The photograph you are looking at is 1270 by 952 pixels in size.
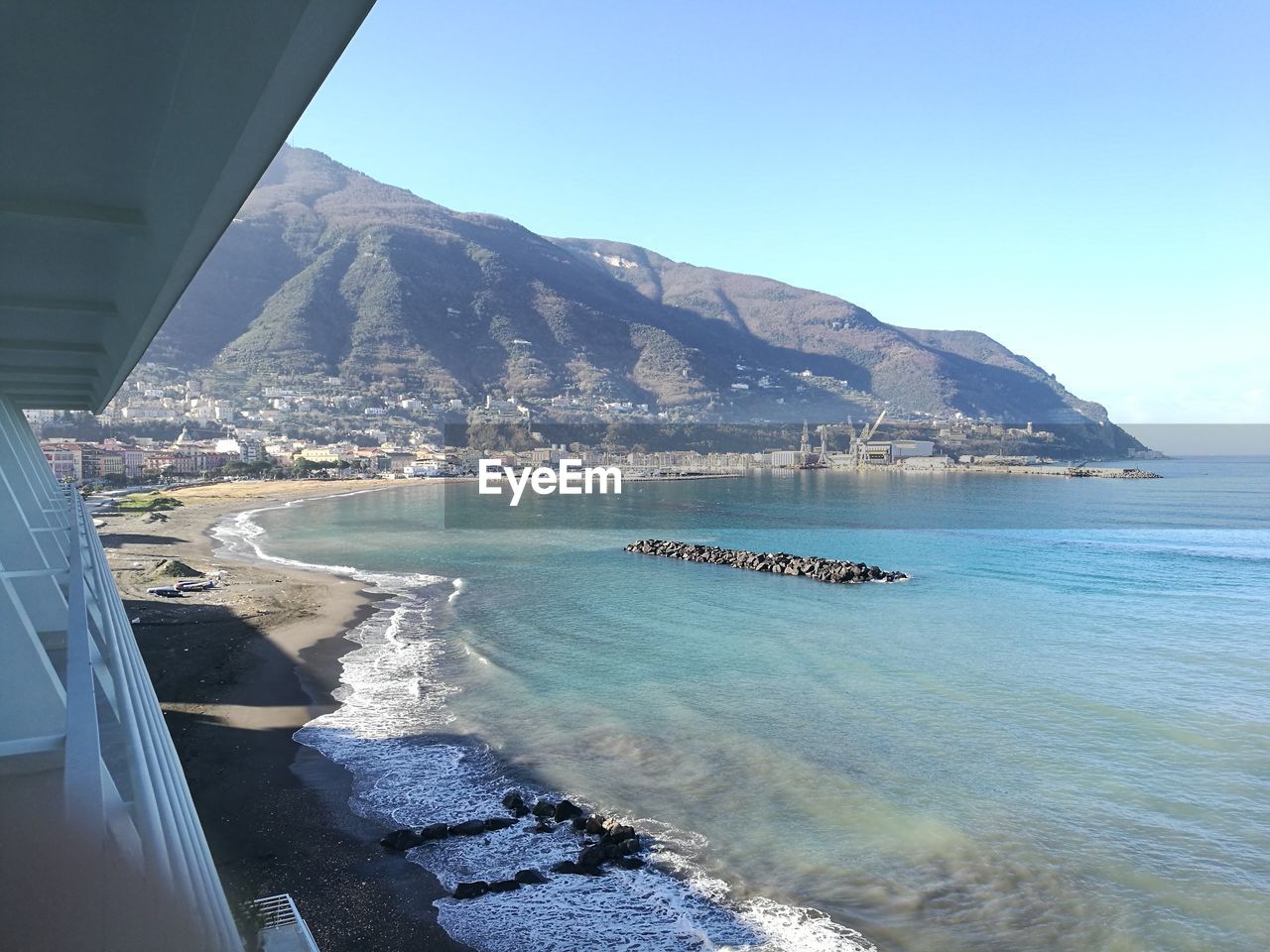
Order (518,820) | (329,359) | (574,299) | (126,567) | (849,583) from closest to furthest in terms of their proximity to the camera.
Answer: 1. (518,820)
2. (126,567)
3. (849,583)
4. (329,359)
5. (574,299)

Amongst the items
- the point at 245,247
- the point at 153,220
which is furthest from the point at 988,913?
the point at 245,247

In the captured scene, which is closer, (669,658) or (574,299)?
(669,658)

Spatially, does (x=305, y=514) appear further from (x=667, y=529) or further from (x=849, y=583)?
(x=849, y=583)

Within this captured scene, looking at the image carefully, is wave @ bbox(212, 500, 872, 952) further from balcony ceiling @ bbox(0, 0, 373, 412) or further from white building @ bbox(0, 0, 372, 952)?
balcony ceiling @ bbox(0, 0, 373, 412)

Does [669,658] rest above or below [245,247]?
below

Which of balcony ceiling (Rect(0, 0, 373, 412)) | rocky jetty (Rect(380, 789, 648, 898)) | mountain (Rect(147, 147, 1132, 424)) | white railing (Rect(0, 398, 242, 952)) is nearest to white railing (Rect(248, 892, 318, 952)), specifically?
rocky jetty (Rect(380, 789, 648, 898))

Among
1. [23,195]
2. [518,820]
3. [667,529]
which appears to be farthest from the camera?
[667,529]

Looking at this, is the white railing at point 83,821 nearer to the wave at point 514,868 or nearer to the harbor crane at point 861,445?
the wave at point 514,868
